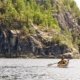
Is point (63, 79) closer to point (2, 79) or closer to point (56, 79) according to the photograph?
point (56, 79)

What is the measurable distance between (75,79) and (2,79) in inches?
503

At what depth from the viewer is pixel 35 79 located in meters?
78.0

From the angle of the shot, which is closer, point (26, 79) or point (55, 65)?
point (26, 79)

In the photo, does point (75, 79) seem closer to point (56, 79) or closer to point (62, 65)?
point (56, 79)

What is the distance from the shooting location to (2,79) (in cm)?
7588

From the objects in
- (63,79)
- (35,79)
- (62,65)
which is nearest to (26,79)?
(35,79)

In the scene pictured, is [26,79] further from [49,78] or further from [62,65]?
[62,65]

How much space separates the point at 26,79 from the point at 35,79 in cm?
160

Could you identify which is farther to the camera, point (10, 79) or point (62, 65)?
point (62, 65)

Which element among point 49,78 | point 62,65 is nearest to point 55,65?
point 62,65

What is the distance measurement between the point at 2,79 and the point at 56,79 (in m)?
9.51

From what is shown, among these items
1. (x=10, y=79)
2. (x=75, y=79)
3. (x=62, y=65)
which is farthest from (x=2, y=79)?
(x=62, y=65)

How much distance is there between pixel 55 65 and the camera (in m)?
129

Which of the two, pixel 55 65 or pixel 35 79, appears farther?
pixel 55 65
